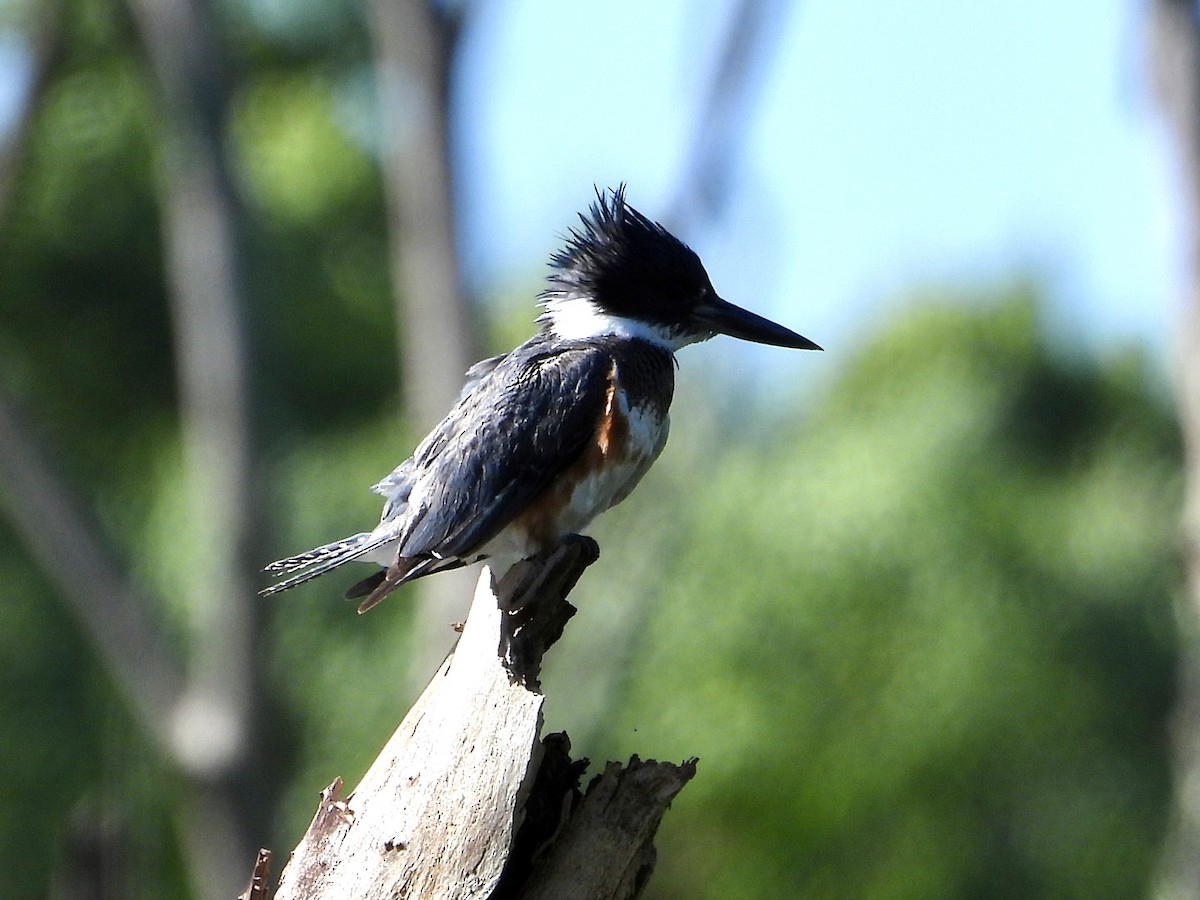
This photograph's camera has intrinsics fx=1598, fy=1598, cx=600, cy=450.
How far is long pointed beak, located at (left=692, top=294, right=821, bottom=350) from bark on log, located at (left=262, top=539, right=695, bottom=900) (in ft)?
→ 5.39

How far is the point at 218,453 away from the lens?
6.96 meters

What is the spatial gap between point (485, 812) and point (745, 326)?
76.7 inches

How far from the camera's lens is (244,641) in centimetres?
677

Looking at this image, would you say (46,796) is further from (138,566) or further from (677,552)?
(677,552)

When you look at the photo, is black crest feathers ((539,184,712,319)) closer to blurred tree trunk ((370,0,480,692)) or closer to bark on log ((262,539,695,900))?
bark on log ((262,539,695,900))

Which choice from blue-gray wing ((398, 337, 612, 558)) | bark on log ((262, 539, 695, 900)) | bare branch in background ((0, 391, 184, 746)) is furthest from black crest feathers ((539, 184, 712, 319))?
bare branch in background ((0, 391, 184, 746))

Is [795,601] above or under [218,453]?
under

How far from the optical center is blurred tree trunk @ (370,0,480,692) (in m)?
6.77

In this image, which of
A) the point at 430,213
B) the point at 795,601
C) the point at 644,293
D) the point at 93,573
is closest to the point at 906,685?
the point at 795,601

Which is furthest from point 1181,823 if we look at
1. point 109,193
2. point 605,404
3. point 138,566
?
point 109,193

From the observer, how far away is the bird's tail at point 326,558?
368 cm

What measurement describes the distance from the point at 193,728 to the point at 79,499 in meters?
1.19

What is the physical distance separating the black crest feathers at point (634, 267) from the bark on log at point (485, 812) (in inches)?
62.2

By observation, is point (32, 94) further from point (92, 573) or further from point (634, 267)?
point (634, 267)
